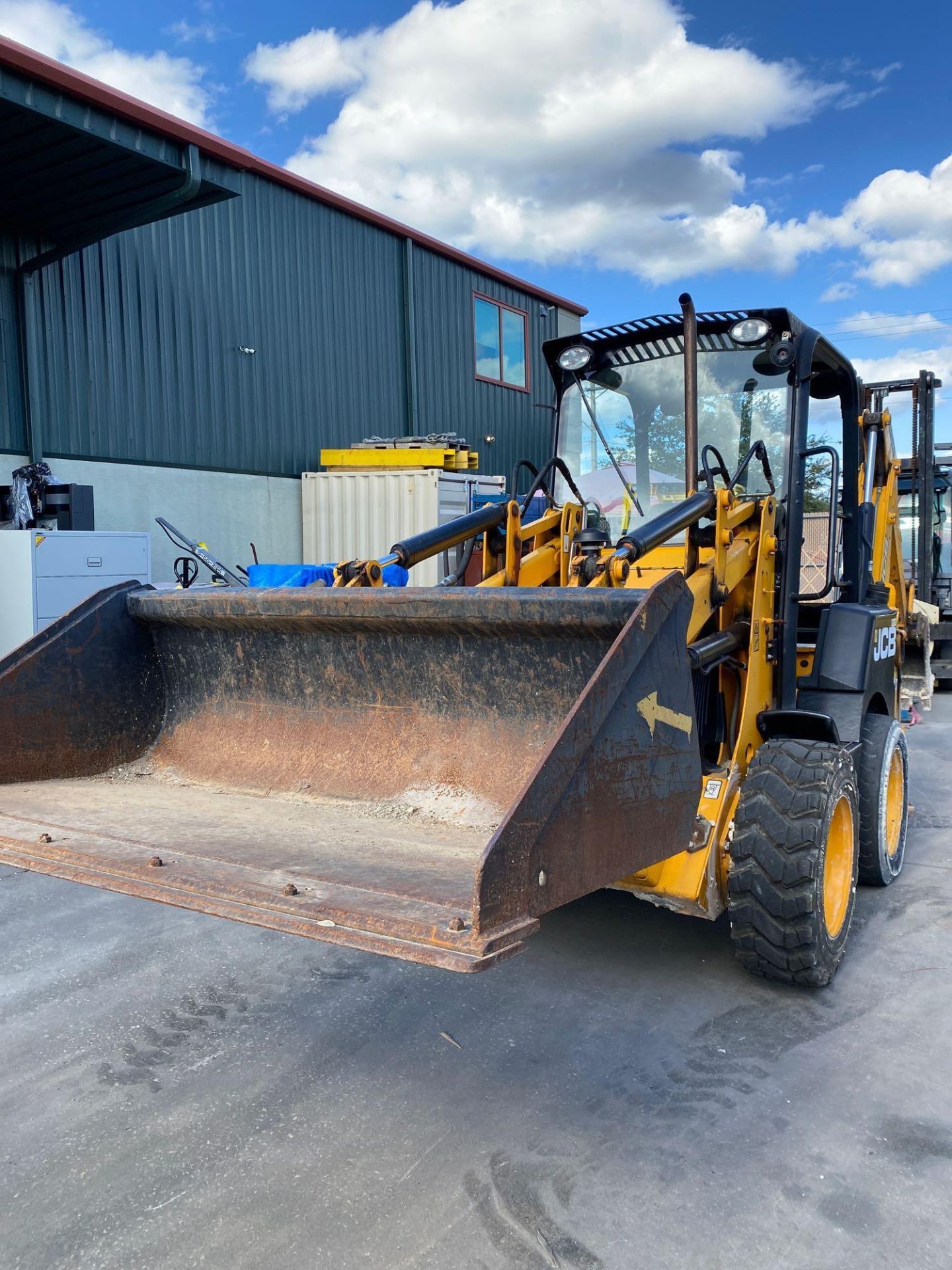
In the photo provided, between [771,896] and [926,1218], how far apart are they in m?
1.16

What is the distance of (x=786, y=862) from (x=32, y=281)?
10.4 metres

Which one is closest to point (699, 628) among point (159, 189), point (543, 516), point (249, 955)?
point (543, 516)

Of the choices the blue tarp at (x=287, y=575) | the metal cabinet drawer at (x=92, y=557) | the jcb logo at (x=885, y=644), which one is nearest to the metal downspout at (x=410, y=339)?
the blue tarp at (x=287, y=575)

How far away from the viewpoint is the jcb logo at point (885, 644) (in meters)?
4.73

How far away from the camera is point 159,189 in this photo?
10055 mm

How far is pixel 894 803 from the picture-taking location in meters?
5.08

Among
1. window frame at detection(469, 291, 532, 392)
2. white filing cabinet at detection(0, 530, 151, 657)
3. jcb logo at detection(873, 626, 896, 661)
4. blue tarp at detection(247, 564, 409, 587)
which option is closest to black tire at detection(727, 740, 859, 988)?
jcb logo at detection(873, 626, 896, 661)

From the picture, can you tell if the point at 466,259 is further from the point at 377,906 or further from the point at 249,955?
the point at 377,906

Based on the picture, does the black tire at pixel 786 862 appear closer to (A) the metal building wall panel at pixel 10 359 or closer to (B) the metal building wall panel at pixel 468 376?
(A) the metal building wall panel at pixel 10 359

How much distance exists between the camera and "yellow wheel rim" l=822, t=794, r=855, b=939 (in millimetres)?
3900

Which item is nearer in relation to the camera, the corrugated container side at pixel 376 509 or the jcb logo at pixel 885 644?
the jcb logo at pixel 885 644

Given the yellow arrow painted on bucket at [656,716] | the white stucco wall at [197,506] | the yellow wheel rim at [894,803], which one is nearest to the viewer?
the yellow arrow painted on bucket at [656,716]

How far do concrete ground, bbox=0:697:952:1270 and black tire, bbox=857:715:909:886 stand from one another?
359 millimetres

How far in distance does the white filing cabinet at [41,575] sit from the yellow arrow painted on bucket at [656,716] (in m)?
7.39
